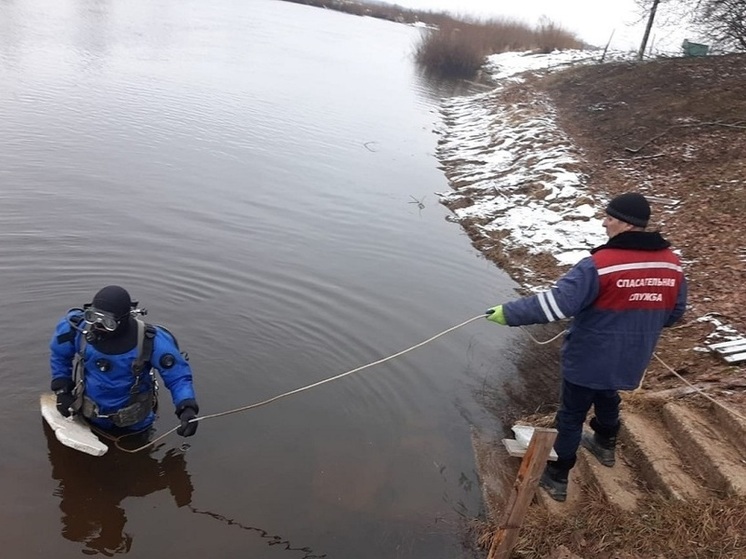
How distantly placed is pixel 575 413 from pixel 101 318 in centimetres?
339

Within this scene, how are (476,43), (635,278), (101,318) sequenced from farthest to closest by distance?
(476,43) → (101,318) → (635,278)

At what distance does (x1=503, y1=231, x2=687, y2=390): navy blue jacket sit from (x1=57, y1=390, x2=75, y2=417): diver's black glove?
3327 millimetres

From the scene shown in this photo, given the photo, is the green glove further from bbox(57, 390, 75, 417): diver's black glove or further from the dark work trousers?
bbox(57, 390, 75, 417): diver's black glove

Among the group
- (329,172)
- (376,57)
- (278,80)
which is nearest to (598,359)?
(329,172)

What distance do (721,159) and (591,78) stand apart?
12.5 meters

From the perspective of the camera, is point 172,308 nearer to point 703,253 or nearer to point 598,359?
point 598,359

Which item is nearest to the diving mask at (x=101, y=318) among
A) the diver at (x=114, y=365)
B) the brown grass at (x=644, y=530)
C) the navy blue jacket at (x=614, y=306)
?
the diver at (x=114, y=365)

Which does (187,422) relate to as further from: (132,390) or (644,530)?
(644,530)

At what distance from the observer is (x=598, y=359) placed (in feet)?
13.8

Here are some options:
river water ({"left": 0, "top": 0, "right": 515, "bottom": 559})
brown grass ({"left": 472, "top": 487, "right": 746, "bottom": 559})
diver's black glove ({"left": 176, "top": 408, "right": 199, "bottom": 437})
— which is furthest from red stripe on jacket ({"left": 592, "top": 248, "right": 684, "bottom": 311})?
diver's black glove ({"left": 176, "top": 408, "right": 199, "bottom": 437})

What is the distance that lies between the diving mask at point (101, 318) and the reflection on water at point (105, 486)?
1.35 meters

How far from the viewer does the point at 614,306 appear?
405 centimetres

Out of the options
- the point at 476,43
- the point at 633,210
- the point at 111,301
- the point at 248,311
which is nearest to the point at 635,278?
the point at 633,210

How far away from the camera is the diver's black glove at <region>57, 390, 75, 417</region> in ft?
15.5
